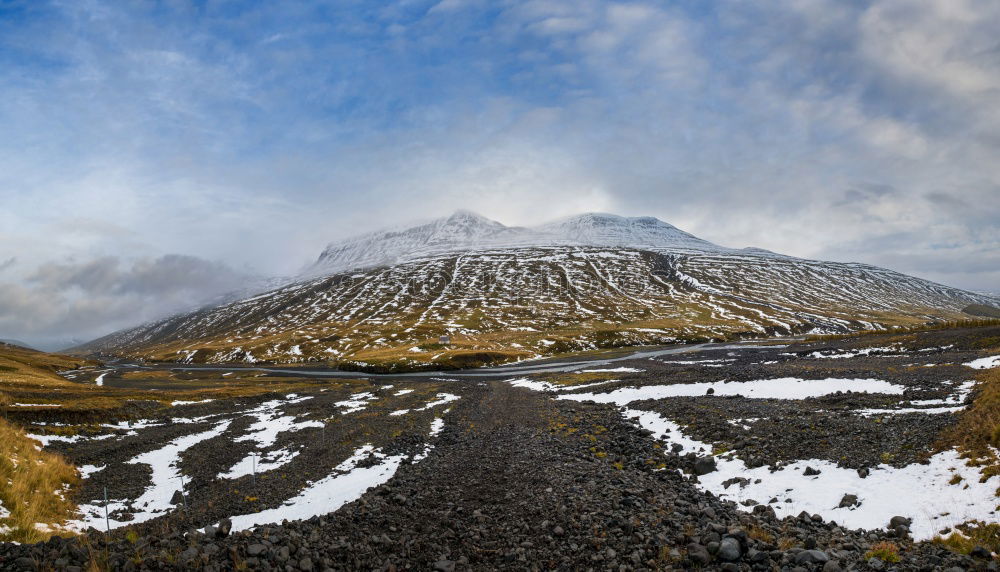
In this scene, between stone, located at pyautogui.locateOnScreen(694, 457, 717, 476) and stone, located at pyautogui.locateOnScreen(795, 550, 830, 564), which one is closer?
stone, located at pyautogui.locateOnScreen(795, 550, 830, 564)

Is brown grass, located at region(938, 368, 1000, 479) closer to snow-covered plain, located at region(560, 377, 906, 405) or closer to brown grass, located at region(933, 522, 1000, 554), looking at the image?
brown grass, located at region(933, 522, 1000, 554)

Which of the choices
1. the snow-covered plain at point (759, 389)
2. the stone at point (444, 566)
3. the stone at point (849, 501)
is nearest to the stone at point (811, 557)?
the stone at point (849, 501)

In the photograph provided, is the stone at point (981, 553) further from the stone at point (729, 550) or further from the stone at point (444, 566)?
the stone at point (444, 566)

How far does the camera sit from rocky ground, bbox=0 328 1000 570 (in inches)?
400

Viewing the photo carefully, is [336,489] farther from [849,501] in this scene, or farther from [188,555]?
[849,501]

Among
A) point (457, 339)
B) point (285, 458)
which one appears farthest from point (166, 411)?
point (457, 339)

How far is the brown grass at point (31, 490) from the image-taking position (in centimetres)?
1384

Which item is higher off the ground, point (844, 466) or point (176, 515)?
point (844, 466)

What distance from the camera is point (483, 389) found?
60469 millimetres

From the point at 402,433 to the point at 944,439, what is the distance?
96.6ft

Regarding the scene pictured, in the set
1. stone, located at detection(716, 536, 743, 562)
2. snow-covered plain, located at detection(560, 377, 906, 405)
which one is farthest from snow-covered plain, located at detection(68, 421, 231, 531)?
snow-covered plain, located at detection(560, 377, 906, 405)

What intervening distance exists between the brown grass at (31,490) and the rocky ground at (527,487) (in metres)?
1.32

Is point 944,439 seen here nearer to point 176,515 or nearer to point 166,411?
point 176,515

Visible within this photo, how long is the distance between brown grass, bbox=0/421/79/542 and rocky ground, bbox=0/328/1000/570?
51.8 inches
